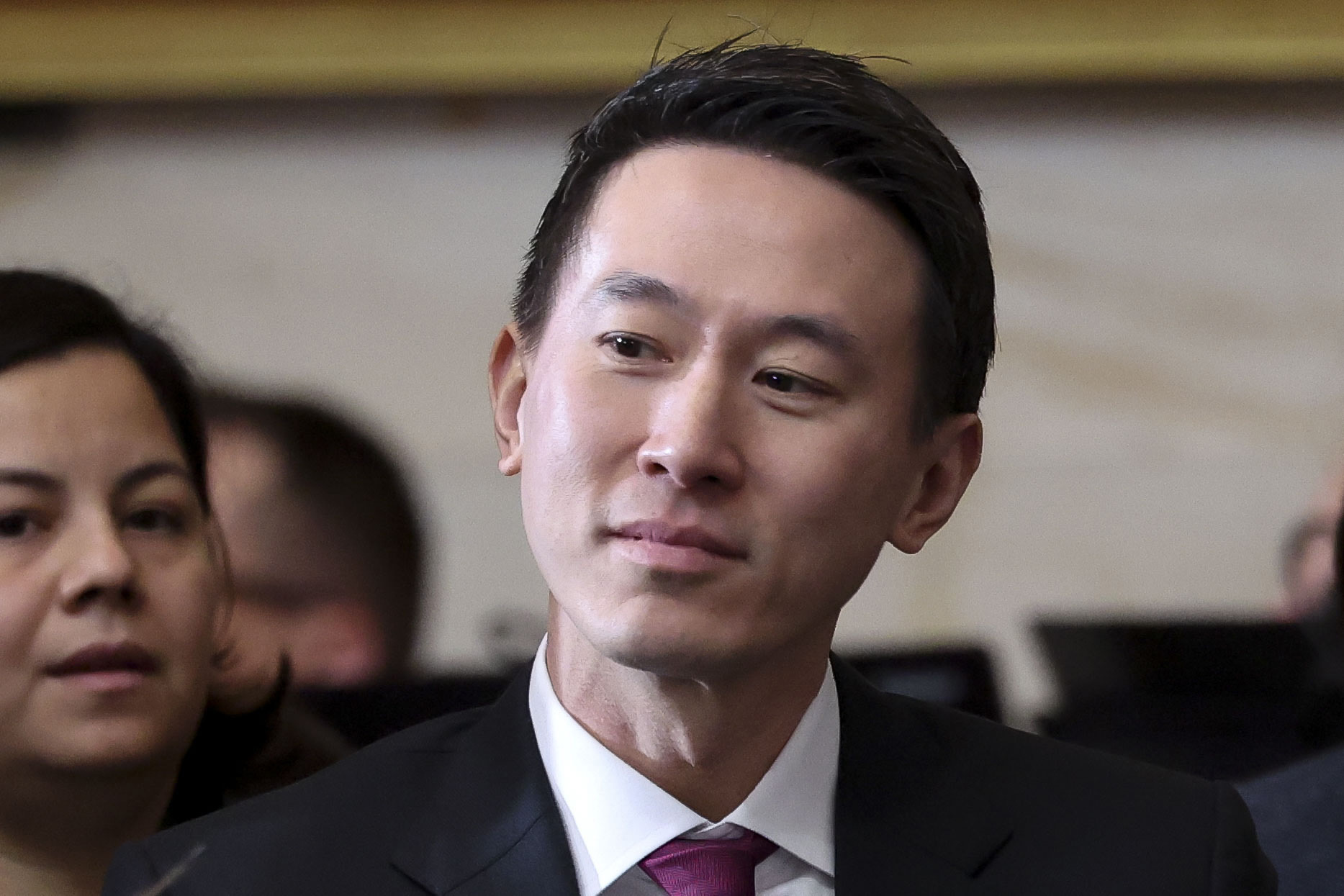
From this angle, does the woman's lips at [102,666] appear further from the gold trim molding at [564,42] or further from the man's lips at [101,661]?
the gold trim molding at [564,42]

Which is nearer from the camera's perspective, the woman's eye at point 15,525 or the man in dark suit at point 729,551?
the man in dark suit at point 729,551

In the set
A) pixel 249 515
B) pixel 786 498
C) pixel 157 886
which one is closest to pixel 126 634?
pixel 157 886

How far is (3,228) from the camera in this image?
105cm

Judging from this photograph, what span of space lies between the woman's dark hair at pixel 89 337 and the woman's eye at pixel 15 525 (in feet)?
0.25

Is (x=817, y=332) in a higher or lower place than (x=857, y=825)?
higher

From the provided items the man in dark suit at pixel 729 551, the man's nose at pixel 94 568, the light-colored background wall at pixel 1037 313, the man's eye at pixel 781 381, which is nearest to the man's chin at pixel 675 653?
the man in dark suit at pixel 729 551

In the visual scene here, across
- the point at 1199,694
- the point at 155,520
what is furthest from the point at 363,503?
the point at 1199,694

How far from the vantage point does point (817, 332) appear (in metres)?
0.66

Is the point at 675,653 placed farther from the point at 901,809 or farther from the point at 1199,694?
the point at 1199,694

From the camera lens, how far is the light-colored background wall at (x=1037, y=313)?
1.08m

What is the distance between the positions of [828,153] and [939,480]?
0.18 m

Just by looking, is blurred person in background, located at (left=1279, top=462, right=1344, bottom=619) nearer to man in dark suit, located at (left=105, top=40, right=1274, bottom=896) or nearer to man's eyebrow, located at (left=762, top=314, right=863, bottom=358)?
man in dark suit, located at (left=105, top=40, right=1274, bottom=896)

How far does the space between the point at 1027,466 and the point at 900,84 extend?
0.28 meters

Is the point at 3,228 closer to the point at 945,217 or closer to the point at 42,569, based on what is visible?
the point at 42,569
